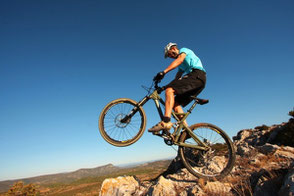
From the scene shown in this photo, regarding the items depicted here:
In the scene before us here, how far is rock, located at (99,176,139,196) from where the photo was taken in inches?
241

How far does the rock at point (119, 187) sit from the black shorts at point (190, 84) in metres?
3.99

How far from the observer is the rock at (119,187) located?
6121 mm

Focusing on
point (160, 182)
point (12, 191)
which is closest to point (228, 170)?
point (160, 182)

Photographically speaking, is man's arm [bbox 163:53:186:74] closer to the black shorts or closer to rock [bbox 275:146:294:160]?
the black shorts

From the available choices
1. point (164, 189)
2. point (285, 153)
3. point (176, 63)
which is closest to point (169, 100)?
point (176, 63)

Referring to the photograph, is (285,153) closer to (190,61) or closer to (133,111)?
(190,61)

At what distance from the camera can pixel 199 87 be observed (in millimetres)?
5258

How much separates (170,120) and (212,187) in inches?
81.0

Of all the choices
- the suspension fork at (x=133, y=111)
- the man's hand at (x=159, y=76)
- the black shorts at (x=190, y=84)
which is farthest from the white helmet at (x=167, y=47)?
the suspension fork at (x=133, y=111)

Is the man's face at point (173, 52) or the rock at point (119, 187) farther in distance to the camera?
the rock at point (119, 187)

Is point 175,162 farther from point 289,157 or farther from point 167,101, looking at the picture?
point 167,101

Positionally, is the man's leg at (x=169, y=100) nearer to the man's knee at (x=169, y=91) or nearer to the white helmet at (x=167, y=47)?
the man's knee at (x=169, y=91)

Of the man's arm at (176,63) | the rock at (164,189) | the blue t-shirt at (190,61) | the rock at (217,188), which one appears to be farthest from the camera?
the blue t-shirt at (190,61)

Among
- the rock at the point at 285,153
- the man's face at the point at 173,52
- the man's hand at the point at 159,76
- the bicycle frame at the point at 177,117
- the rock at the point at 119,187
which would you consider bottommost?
the rock at the point at 119,187
